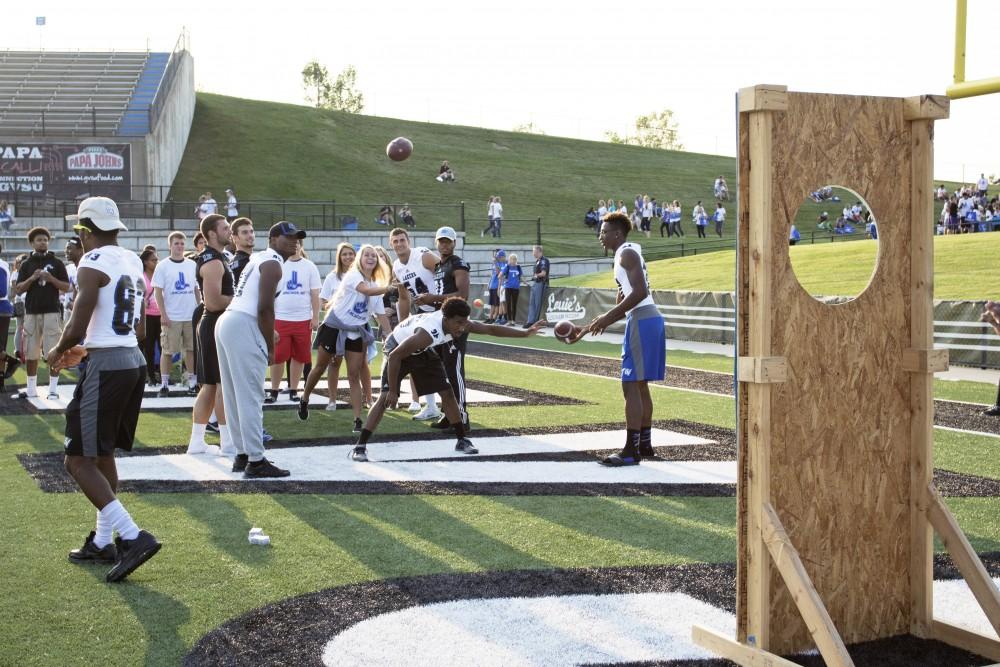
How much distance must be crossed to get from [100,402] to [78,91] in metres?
45.2

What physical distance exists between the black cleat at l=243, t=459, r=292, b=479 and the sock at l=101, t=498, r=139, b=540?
2386 mm

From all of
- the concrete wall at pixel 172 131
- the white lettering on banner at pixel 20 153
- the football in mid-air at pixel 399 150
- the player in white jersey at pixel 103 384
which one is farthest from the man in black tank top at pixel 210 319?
the white lettering on banner at pixel 20 153

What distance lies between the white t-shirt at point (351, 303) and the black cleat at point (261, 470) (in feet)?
10.6

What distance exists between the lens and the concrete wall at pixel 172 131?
41.9 metres

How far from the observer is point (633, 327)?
8711mm

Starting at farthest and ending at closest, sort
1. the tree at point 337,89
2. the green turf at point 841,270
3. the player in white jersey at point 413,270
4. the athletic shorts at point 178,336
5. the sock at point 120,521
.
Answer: the tree at point 337,89, the green turf at point 841,270, the athletic shorts at point 178,336, the player in white jersey at point 413,270, the sock at point 120,521

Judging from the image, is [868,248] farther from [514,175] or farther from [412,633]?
[514,175]

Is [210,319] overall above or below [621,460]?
above

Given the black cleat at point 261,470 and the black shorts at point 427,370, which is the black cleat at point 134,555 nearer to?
the black cleat at point 261,470

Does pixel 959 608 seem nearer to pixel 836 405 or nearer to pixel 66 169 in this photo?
pixel 836 405

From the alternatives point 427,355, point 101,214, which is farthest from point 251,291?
point 101,214

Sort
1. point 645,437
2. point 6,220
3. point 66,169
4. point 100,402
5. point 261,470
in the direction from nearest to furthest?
1. point 100,402
2. point 261,470
3. point 645,437
4. point 6,220
5. point 66,169

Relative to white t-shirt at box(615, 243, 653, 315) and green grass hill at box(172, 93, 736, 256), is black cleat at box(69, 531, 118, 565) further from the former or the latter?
green grass hill at box(172, 93, 736, 256)

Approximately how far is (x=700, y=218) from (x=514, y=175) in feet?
60.2
